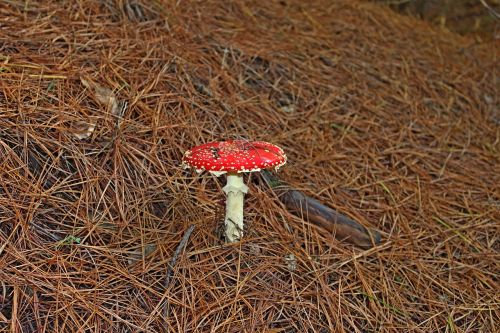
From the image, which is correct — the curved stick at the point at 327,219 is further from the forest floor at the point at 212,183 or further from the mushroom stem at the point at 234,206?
the mushroom stem at the point at 234,206

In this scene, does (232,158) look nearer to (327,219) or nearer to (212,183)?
(212,183)

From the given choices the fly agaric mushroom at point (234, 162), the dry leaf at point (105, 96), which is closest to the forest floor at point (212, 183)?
the dry leaf at point (105, 96)

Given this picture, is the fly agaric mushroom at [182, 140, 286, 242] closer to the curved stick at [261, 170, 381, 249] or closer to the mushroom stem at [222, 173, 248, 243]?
the mushroom stem at [222, 173, 248, 243]

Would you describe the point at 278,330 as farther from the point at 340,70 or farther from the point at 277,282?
the point at 340,70

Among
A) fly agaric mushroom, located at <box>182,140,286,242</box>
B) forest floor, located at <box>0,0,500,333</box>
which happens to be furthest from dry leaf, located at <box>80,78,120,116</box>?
fly agaric mushroom, located at <box>182,140,286,242</box>

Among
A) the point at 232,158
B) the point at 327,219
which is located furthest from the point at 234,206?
the point at 327,219

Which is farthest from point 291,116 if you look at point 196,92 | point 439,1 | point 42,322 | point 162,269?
point 439,1
